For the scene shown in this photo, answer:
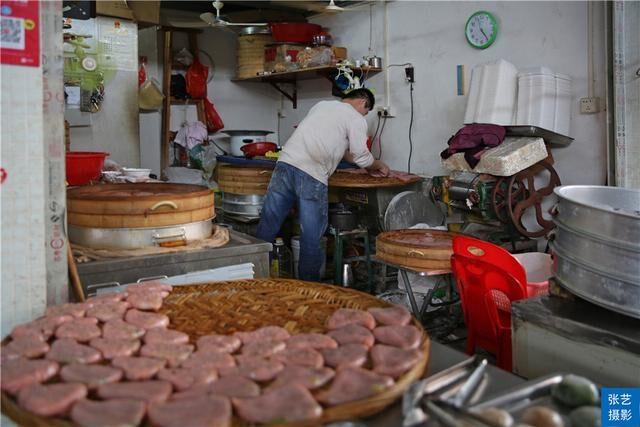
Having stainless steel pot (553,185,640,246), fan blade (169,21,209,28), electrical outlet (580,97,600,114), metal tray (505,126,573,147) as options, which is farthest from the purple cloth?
fan blade (169,21,209,28)

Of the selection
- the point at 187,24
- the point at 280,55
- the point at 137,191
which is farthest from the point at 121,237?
the point at 187,24

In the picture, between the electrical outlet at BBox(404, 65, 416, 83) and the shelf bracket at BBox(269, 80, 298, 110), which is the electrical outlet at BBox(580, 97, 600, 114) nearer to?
the electrical outlet at BBox(404, 65, 416, 83)

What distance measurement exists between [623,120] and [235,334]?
11.0ft

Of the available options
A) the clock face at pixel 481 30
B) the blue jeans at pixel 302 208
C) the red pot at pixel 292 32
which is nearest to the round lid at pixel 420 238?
the blue jeans at pixel 302 208

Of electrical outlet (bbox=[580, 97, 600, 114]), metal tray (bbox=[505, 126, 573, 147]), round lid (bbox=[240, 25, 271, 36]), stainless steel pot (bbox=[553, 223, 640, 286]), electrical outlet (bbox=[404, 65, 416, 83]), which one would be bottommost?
stainless steel pot (bbox=[553, 223, 640, 286])

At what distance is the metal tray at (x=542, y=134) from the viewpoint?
4.29 m

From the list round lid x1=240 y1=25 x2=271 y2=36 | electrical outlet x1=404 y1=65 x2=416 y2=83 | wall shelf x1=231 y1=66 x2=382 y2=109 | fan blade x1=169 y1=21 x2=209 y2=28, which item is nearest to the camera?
electrical outlet x1=404 y1=65 x2=416 y2=83

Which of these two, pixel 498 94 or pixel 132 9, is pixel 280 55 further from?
pixel 498 94

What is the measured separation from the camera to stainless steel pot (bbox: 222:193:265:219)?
580 cm

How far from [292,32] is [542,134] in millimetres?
3486

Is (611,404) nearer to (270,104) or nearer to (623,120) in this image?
(623,120)

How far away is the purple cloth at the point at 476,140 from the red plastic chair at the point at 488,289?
1.41m

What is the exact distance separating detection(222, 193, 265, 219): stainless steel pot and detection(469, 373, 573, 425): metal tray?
450 centimetres

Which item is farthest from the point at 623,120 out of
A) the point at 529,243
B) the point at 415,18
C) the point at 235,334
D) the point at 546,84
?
the point at 235,334
